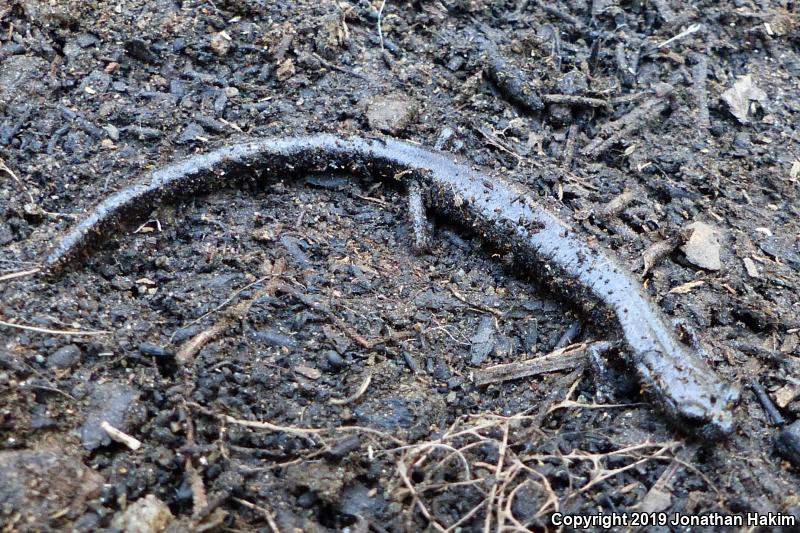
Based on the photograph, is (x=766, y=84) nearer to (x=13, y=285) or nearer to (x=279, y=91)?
(x=279, y=91)

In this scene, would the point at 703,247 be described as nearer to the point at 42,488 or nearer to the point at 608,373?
the point at 608,373

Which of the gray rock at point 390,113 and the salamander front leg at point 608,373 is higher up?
the gray rock at point 390,113

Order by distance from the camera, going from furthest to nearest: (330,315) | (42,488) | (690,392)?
(330,315), (690,392), (42,488)

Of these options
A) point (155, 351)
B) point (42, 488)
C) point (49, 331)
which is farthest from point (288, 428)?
point (49, 331)

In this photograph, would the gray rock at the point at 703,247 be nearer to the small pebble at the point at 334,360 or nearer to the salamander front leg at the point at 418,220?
the salamander front leg at the point at 418,220

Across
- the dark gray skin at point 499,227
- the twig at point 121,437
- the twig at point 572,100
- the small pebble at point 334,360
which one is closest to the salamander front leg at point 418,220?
the dark gray skin at point 499,227

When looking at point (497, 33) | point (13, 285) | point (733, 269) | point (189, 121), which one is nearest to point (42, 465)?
point (13, 285)

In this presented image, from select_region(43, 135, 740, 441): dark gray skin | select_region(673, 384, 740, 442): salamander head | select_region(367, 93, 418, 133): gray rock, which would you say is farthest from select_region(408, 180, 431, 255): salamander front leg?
select_region(673, 384, 740, 442): salamander head
